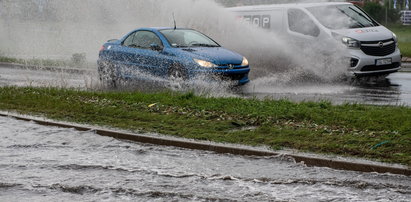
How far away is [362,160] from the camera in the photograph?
295 inches

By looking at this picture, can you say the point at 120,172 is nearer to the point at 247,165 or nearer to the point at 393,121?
the point at 247,165

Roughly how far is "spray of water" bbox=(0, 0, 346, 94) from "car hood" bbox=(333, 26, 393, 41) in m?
0.53

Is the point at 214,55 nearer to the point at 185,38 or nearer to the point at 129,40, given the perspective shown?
the point at 185,38

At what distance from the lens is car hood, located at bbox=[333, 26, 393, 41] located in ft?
53.2

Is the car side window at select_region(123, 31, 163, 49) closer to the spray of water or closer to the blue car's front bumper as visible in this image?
the blue car's front bumper

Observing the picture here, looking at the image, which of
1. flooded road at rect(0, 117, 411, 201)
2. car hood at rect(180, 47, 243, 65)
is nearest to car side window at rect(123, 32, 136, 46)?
car hood at rect(180, 47, 243, 65)

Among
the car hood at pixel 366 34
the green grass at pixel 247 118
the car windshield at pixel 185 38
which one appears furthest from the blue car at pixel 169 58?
the car hood at pixel 366 34

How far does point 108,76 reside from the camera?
1631cm

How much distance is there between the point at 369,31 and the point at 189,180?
35.5 ft

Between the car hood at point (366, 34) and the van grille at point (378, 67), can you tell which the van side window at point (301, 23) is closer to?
the car hood at point (366, 34)

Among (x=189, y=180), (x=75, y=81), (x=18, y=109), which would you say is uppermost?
(x=189, y=180)

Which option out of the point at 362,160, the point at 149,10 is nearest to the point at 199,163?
the point at 362,160

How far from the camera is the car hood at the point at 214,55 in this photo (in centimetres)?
1434

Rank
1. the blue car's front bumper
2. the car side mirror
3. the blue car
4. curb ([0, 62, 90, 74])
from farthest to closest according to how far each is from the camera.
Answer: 1. curb ([0, 62, 90, 74])
2. the car side mirror
3. the blue car
4. the blue car's front bumper
